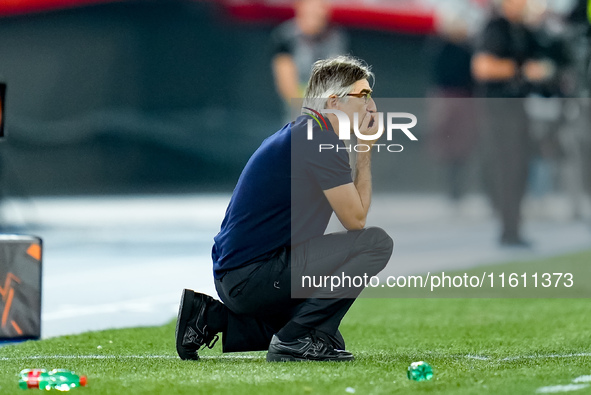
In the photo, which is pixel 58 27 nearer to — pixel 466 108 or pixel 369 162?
pixel 466 108

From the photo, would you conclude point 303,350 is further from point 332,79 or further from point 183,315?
point 332,79

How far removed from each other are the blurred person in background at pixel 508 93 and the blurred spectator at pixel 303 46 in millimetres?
1504

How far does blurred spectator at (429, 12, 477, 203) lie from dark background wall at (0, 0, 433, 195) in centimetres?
372

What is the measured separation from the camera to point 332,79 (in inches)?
183

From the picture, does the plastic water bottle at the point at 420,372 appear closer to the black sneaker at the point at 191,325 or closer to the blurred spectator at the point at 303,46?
the black sneaker at the point at 191,325

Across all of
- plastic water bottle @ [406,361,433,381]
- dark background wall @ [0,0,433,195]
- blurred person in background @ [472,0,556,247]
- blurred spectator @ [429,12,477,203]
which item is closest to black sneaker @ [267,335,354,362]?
plastic water bottle @ [406,361,433,381]

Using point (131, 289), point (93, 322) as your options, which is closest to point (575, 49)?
point (131, 289)

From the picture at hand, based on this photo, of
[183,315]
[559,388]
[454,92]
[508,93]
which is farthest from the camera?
[454,92]

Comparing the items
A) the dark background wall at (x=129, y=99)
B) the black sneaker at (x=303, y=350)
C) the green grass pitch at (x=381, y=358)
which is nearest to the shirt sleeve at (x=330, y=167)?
the black sneaker at (x=303, y=350)

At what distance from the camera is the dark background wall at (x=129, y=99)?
16.4 metres

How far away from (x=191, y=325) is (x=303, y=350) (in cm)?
51

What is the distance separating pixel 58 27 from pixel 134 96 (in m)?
1.57

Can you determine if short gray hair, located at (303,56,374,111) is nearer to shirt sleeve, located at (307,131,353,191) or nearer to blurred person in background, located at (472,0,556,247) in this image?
shirt sleeve, located at (307,131,353,191)

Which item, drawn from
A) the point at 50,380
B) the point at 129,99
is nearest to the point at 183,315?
the point at 50,380
